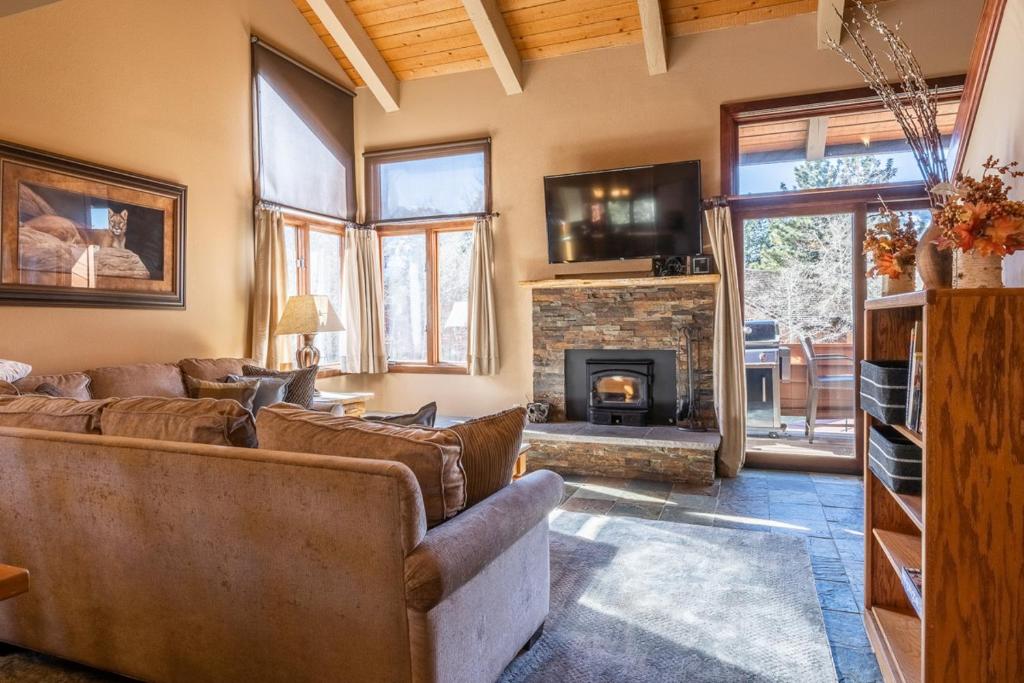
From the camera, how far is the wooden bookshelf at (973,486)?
1.50 metres

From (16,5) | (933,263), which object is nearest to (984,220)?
(933,263)

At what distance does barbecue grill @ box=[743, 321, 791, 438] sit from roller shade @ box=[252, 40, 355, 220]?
12.6ft

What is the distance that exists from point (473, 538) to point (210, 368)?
3.12m

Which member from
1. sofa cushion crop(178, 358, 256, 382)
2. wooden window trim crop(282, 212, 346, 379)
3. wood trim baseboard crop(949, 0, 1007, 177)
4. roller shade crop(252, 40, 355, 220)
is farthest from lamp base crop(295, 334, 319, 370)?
wood trim baseboard crop(949, 0, 1007, 177)

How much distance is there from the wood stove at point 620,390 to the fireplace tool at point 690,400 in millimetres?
283

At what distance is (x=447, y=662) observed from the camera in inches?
63.7

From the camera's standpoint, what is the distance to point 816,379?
478cm

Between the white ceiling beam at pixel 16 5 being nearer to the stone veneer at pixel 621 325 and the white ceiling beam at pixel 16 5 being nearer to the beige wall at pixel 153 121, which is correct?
the beige wall at pixel 153 121

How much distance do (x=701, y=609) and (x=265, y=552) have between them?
5.75 feet

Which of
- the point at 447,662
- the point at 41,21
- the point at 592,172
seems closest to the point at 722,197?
the point at 592,172

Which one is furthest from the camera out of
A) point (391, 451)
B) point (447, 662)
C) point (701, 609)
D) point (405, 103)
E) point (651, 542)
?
point (405, 103)

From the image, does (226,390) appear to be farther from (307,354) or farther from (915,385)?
(915,385)

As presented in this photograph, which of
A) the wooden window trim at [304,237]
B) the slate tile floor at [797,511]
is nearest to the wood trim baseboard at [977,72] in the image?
the slate tile floor at [797,511]

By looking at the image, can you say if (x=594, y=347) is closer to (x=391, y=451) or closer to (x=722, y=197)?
(x=722, y=197)
